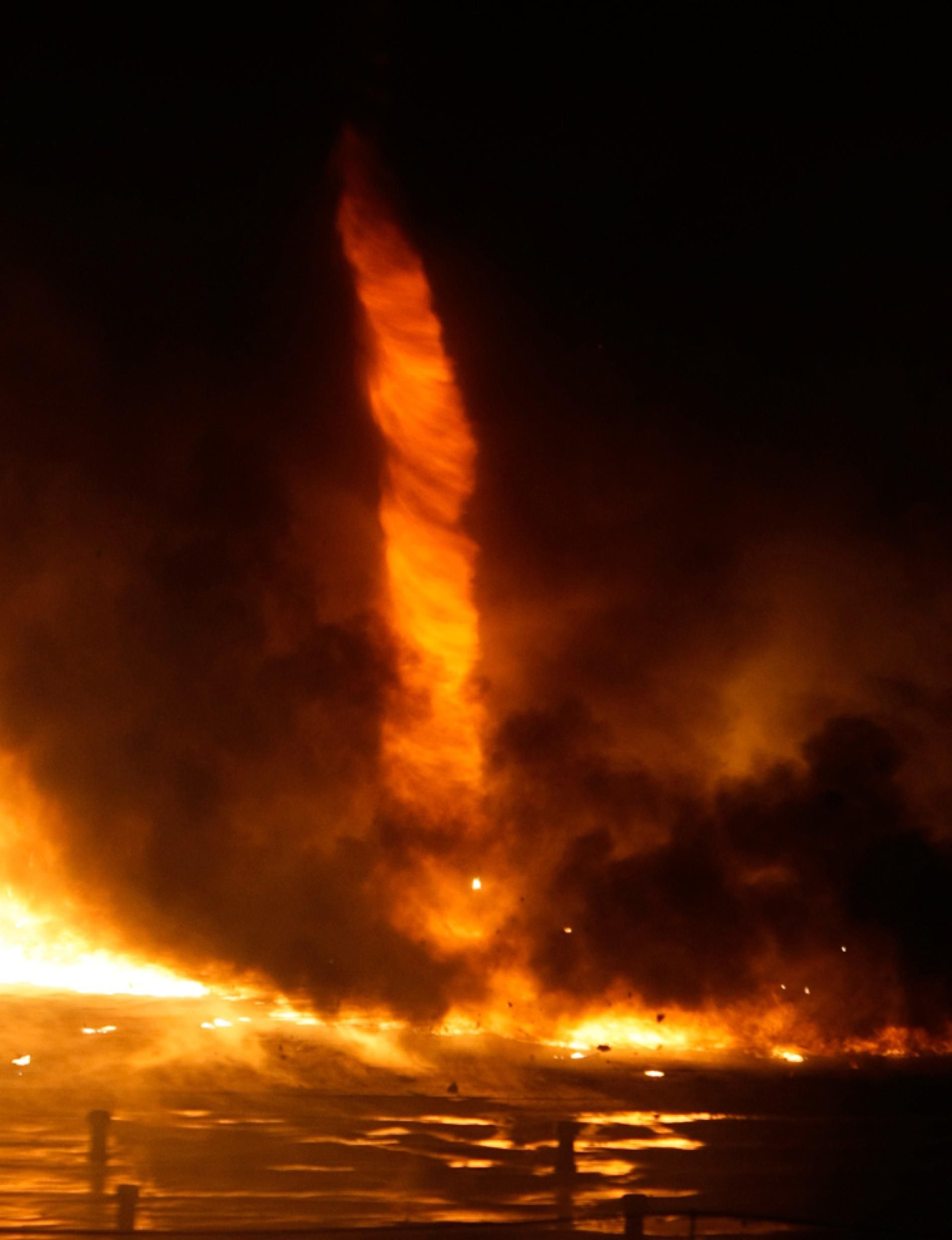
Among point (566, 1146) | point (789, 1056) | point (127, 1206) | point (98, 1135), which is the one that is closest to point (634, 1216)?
point (127, 1206)

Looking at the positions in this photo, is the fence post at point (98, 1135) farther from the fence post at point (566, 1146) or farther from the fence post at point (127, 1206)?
the fence post at point (566, 1146)

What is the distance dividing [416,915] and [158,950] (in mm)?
4996

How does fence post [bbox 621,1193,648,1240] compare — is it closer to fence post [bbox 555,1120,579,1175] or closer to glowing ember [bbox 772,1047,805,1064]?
fence post [bbox 555,1120,579,1175]

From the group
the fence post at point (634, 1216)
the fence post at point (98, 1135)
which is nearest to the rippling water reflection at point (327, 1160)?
the fence post at point (98, 1135)

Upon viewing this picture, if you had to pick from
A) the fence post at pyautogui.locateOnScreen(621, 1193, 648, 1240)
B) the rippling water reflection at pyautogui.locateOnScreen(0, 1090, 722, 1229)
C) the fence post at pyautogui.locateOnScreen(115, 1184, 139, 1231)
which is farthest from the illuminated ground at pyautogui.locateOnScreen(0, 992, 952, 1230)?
the fence post at pyautogui.locateOnScreen(621, 1193, 648, 1240)

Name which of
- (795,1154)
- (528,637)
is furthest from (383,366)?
(795,1154)

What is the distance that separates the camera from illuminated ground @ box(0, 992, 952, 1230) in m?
11.0

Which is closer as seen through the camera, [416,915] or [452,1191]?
[452,1191]

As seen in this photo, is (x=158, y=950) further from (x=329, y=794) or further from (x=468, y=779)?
(x=468, y=779)

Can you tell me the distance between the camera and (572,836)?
973 inches

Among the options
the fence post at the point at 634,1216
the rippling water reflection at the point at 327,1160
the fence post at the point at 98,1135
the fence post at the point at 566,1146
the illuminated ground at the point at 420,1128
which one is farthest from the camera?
the fence post at the point at 566,1146

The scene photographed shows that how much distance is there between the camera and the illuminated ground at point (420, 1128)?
1102cm

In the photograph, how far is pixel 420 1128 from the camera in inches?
547

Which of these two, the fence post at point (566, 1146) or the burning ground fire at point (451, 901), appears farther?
the burning ground fire at point (451, 901)
